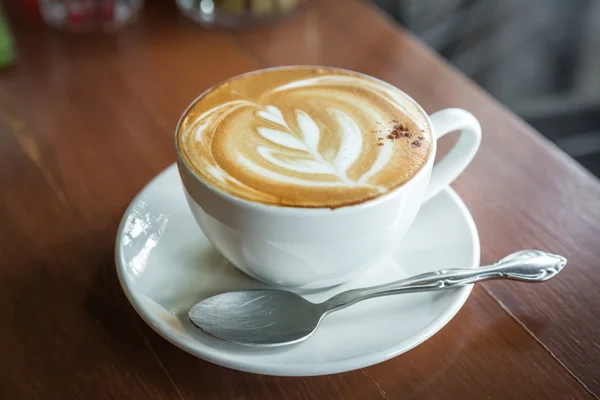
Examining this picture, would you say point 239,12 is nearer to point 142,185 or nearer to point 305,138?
point 142,185

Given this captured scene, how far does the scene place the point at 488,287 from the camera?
0.59 meters

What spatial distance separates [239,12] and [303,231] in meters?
0.62

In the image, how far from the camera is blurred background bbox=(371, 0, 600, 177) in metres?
1.58

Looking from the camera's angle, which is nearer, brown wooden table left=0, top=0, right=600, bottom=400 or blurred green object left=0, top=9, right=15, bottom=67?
brown wooden table left=0, top=0, right=600, bottom=400

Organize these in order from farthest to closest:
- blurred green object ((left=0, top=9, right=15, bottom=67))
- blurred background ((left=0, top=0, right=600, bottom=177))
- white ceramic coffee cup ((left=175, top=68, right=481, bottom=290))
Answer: blurred background ((left=0, top=0, right=600, bottom=177))
blurred green object ((left=0, top=9, right=15, bottom=67))
white ceramic coffee cup ((left=175, top=68, right=481, bottom=290))

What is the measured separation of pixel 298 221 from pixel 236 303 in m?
0.09

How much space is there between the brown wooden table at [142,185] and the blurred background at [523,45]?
2.04 ft

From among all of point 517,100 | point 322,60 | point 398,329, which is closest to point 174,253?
point 398,329

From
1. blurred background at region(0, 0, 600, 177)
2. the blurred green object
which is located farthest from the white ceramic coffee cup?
blurred background at region(0, 0, 600, 177)

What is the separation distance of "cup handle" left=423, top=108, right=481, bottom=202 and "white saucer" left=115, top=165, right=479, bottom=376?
5 centimetres

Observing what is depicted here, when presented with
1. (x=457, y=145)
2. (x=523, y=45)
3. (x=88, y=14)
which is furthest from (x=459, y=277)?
(x=523, y=45)

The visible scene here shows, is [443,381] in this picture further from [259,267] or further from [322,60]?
[322,60]

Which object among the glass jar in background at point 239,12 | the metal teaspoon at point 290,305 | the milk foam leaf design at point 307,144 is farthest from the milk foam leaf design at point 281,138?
the glass jar in background at point 239,12

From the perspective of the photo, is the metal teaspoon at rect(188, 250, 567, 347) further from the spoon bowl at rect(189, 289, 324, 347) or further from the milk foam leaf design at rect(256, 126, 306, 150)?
the milk foam leaf design at rect(256, 126, 306, 150)
